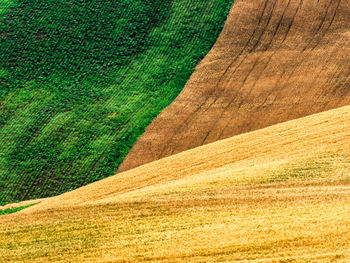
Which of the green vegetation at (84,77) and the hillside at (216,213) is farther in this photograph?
the green vegetation at (84,77)

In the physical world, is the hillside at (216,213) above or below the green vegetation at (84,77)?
above

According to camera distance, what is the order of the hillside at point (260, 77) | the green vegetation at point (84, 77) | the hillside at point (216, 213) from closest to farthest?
the hillside at point (216, 213), the green vegetation at point (84, 77), the hillside at point (260, 77)

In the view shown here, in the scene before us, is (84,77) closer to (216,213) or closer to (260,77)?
(260,77)

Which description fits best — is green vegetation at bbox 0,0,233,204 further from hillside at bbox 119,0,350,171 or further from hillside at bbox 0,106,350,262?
hillside at bbox 0,106,350,262

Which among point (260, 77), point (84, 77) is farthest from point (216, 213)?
point (84, 77)

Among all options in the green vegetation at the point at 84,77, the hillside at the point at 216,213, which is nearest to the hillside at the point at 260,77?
the green vegetation at the point at 84,77

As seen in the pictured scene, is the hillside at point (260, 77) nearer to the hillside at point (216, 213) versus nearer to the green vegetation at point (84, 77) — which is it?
the green vegetation at point (84, 77)
